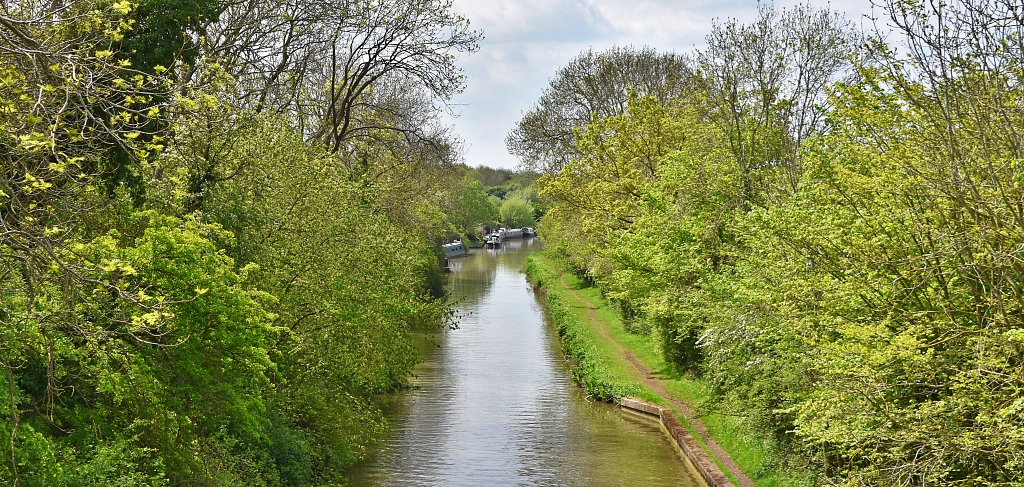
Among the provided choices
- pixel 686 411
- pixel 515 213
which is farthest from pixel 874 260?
pixel 515 213

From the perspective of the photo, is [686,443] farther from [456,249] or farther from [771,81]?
[456,249]

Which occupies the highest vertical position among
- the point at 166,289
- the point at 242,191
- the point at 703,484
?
the point at 242,191

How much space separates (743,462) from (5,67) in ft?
56.7

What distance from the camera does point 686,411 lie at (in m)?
27.6

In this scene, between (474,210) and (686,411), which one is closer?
(686,411)

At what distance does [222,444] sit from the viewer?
50.7ft

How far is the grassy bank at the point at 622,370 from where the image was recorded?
20.8m

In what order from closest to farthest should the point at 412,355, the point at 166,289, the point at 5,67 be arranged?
the point at 5,67, the point at 166,289, the point at 412,355

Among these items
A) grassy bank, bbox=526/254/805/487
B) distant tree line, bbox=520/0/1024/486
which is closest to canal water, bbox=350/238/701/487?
grassy bank, bbox=526/254/805/487

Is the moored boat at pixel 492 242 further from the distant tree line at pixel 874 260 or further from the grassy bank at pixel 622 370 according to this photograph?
the distant tree line at pixel 874 260

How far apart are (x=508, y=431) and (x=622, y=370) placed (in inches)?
304

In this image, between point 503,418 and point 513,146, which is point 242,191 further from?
point 513,146

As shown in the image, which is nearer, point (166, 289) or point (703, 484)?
point (166, 289)

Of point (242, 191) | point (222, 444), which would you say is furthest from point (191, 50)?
point (222, 444)
